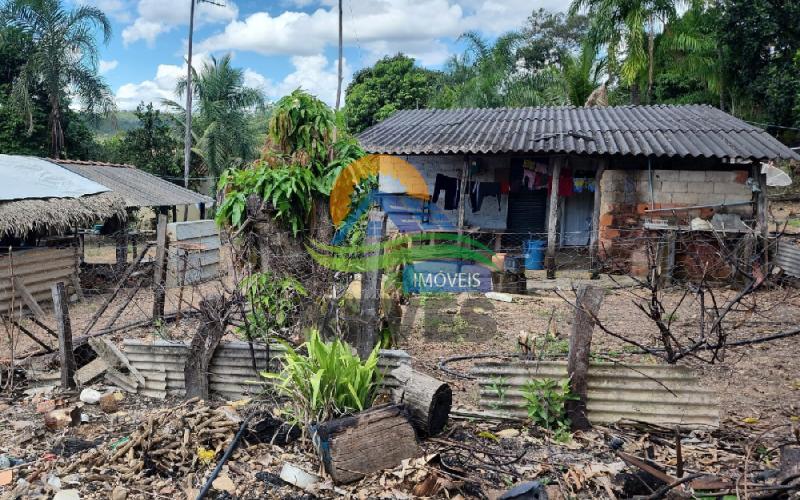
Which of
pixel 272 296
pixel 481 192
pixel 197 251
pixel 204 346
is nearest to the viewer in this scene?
pixel 204 346

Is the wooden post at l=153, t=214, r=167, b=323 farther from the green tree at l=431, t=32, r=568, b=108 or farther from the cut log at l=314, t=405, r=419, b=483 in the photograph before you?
the green tree at l=431, t=32, r=568, b=108

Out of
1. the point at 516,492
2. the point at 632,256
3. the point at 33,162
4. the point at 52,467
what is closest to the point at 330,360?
the point at 516,492

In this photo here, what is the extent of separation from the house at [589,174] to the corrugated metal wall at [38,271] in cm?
584

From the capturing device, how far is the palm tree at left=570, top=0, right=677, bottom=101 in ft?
59.6

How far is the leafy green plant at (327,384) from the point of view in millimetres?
4296

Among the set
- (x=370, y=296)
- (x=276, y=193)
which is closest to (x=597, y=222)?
(x=276, y=193)

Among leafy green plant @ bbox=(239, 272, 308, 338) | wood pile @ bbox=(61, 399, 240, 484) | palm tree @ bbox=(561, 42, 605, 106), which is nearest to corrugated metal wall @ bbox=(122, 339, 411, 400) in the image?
wood pile @ bbox=(61, 399, 240, 484)

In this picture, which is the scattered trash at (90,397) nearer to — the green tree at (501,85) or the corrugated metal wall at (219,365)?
the corrugated metal wall at (219,365)

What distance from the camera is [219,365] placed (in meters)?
5.14

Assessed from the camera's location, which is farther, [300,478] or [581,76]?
[581,76]

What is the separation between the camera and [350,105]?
25609mm

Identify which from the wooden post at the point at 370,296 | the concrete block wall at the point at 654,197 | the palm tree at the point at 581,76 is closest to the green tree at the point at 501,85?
the palm tree at the point at 581,76

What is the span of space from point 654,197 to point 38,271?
11148 mm
